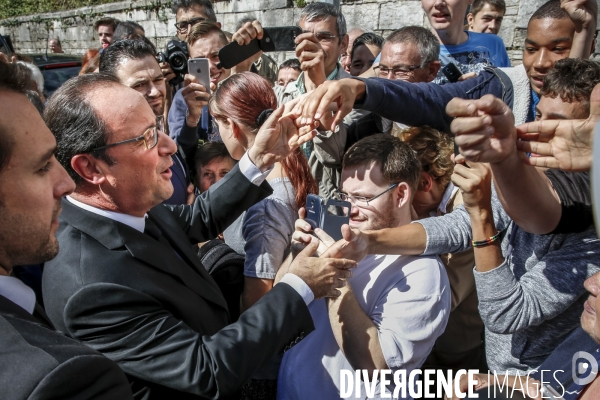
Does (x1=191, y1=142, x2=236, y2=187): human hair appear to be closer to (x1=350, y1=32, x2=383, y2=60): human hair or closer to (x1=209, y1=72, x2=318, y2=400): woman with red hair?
(x1=209, y1=72, x2=318, y2=400): woman with red hair

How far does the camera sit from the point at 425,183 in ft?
8.24

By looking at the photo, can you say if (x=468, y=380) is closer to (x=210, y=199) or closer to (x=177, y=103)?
(x=210, y=199)

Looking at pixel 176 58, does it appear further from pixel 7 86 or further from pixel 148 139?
pixel 7 86

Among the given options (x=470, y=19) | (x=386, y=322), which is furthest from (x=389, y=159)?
(x=470, y=19)

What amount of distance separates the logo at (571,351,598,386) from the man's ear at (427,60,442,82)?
1.96 meters

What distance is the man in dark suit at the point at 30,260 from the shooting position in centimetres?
100

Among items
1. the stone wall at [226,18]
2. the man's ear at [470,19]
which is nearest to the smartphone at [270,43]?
the man's ear at [470,19]

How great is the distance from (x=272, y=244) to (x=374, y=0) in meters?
6.10

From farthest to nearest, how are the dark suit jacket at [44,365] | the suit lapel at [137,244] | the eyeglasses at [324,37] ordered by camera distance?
the eyeglasses at [324,37], the suit lapel at [137,244], the dark suit jacket at [44,365]

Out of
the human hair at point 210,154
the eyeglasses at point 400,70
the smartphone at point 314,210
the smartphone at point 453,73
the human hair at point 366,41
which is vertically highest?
the smartphone at point 453,73

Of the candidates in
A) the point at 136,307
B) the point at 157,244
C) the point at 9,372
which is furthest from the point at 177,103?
the point at 9,372

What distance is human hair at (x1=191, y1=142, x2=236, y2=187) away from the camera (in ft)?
10.5

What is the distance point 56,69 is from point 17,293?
760cm

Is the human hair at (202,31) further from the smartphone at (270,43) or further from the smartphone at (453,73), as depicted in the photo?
the smartphone at (453,73)
